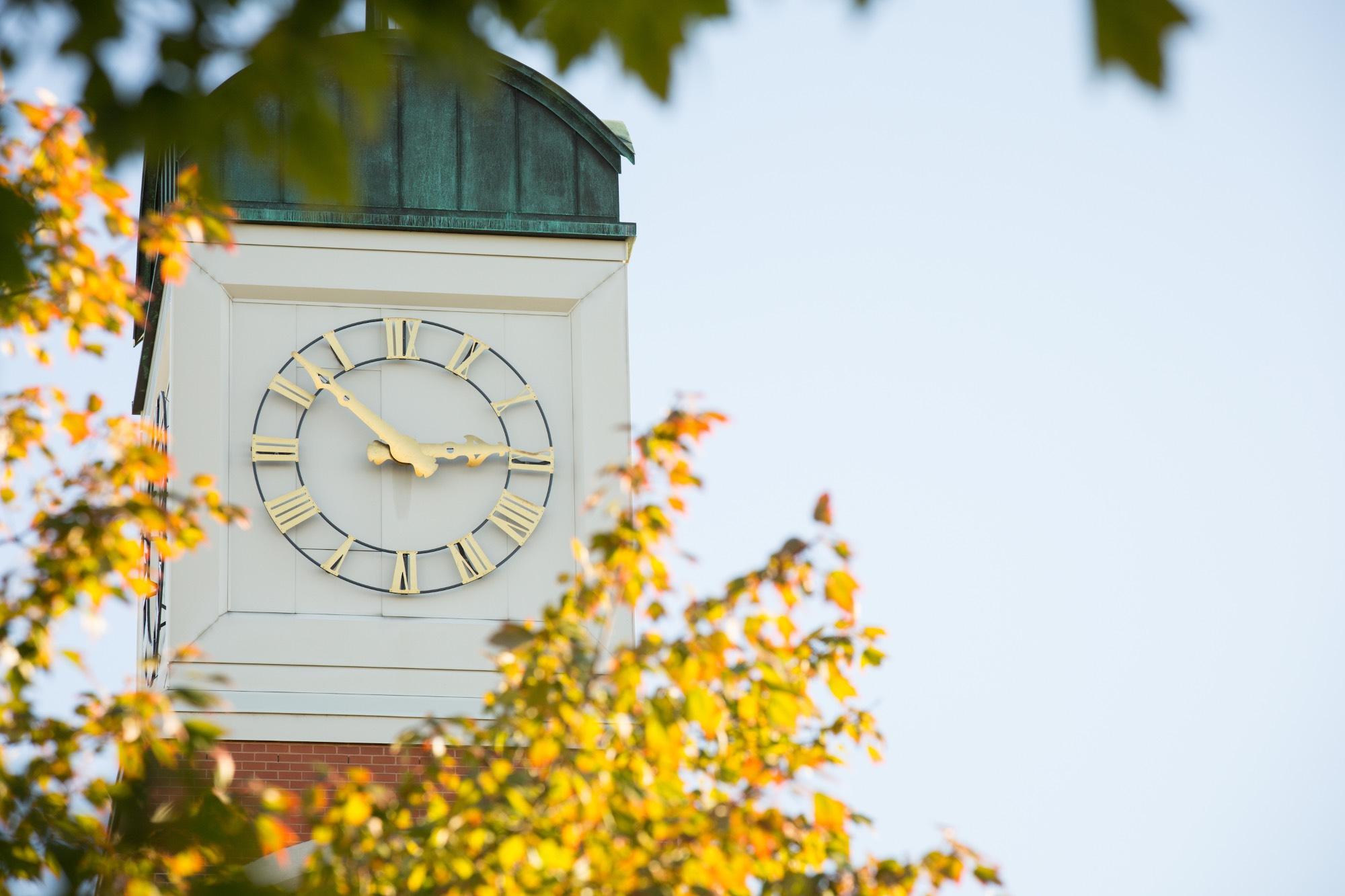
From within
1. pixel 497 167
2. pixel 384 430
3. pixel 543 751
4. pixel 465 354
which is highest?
pixel 497 167

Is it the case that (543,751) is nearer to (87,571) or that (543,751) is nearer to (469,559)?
(87,571)

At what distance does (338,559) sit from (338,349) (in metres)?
1.38

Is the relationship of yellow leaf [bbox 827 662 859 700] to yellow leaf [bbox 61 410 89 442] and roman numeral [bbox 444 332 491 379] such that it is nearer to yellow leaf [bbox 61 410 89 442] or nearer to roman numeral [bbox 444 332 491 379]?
yellow leaf [bbox 61 410 89 442]

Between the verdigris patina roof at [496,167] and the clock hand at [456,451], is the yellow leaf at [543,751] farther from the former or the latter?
the verdigris patina roof at [496,167]

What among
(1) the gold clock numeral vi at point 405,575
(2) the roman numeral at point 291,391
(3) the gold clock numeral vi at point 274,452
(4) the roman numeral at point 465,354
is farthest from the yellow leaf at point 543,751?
(4) the roman numeral at point 465,354

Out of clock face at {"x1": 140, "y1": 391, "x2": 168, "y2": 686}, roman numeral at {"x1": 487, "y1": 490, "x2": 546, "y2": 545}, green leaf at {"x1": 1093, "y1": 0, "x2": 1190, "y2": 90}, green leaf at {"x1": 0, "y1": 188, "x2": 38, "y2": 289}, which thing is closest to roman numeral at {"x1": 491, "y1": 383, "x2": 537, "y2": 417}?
roman numeral at {"x1": 487, "y1": 490, "x2": 546, "y2": 545}

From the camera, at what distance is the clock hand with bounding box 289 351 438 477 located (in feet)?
42.3

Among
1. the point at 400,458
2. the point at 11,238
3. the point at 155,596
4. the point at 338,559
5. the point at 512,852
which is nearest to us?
the point at 11,238

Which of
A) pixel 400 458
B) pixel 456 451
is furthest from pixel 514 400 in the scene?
pixel 400 458

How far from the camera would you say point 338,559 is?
1275 centimetres

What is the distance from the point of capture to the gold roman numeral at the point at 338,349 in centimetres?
1316

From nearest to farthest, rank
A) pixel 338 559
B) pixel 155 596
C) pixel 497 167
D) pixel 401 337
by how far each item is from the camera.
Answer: pixel 338 559, pixel 401 337, pixel 155 596, pixel 497 167

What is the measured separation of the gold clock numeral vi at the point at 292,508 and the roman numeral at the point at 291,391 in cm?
56

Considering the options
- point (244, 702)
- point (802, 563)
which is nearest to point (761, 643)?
point (802, 563)
